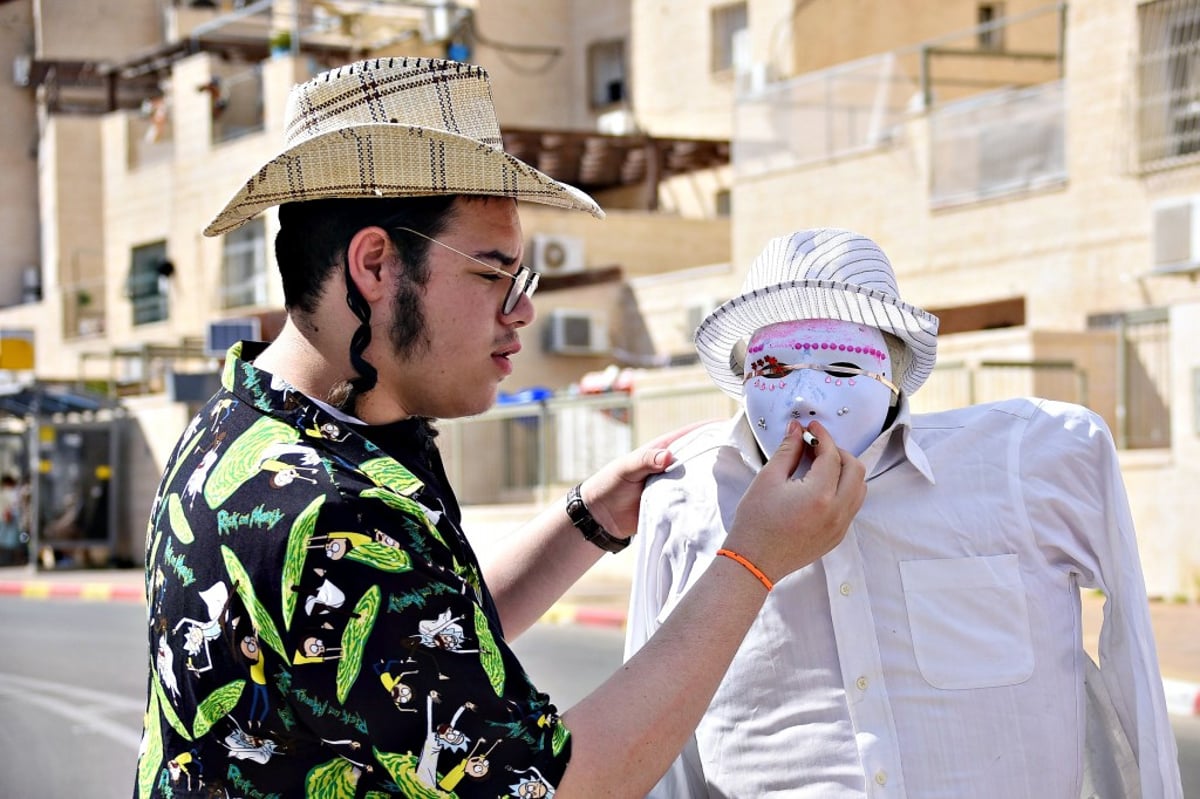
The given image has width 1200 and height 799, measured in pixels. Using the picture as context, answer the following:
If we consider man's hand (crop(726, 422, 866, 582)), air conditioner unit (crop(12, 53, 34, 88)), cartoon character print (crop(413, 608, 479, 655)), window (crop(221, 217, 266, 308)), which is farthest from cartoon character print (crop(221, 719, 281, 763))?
air conditioner unit (crop(12, 53, 34, 88))

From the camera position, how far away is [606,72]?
38188 millimetres

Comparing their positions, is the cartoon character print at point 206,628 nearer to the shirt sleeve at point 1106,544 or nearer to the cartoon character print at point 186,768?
the cartoon character print at point 186,768

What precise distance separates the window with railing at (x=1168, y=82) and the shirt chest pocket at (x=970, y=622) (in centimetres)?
1710

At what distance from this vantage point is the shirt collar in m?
2.94

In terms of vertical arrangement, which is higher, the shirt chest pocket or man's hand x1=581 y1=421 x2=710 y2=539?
man's hand x1=581 y1=421 x2=710 y2=539

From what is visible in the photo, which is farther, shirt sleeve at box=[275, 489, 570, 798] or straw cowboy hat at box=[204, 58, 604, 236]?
straw cowboy hat at box=[204, 58, 604, 236]

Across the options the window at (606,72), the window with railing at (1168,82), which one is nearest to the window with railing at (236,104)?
the window at (606,72)

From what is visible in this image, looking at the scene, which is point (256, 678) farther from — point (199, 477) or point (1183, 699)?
point (1183, 699)

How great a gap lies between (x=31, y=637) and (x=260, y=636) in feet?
51.4

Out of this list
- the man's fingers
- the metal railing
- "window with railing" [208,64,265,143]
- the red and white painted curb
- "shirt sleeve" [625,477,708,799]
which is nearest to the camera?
the man's fingers

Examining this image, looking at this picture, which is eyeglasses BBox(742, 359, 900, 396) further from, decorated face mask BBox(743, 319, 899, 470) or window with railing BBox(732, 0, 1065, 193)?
window with railing BBox(732, 0, 1065, 193)

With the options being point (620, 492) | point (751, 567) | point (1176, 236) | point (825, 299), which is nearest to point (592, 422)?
point (1176, 236)

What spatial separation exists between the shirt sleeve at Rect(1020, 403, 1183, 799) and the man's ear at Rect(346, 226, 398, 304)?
1.23 m

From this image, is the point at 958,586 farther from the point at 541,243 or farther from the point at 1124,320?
the point at 541,243
